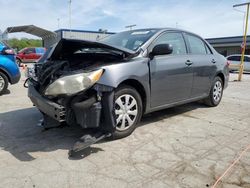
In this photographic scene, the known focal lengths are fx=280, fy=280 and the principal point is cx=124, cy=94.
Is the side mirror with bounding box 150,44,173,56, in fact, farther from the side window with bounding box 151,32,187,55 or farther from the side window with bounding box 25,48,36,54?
the side window with bounding box 25,48,36,54

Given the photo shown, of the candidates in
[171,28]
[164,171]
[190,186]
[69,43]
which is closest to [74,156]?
[164,171]

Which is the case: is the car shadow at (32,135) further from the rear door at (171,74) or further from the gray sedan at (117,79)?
the rear door at (171,74)

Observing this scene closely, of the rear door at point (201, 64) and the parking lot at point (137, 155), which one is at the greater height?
the rear door at point (201, 64)

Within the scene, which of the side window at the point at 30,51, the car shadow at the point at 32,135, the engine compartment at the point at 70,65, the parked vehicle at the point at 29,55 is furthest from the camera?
the side window at the point at 30,51

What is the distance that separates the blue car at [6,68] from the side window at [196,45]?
4.77 metres

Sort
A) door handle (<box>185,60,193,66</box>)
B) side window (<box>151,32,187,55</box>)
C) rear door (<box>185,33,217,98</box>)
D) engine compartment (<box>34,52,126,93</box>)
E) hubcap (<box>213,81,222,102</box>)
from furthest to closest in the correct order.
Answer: hubcap (<box>213,81,222,102</box>) < rear door (<box>185,33,217,98</box>) < door handle (<box>185,60,193,66</box>) < side window (<box>151,32,187,55</box>) < engine compartment (<box>34,52,126,93</box>)

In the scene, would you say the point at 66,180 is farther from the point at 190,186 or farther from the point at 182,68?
the point at 182,68

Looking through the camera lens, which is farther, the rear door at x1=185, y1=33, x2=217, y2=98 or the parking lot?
the rear door at x1=185, y1=33, x2=217, y2=98

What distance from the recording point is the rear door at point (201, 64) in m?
5.41

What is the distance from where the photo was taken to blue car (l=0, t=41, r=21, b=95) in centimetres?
741

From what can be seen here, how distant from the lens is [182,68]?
4969 mm

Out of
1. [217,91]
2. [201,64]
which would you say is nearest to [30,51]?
[217,91]

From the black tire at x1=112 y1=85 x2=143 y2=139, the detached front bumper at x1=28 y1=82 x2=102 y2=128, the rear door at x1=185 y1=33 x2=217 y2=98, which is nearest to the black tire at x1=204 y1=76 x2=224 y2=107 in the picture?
the rear door at x1=185 y1=33 x2=217 y2=98

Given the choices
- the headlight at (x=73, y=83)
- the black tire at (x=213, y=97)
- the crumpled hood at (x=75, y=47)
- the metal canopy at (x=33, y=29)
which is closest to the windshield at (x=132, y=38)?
the crumpled hood at (x=75, y=47)
